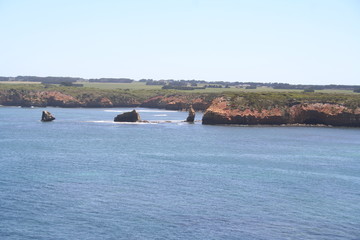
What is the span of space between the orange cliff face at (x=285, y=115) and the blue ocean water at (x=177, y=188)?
26448 mm

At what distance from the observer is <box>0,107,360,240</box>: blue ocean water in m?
38.4

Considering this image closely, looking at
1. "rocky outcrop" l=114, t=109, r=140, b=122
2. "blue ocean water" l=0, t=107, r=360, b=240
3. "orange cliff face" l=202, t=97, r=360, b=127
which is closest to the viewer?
"blue ocean water" l=0, t=107, r=360, b=240

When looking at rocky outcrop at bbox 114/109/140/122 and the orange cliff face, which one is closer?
the orange cliff face

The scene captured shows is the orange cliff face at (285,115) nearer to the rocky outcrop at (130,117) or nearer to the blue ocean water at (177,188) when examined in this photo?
the rocky outcrop at (130,117)

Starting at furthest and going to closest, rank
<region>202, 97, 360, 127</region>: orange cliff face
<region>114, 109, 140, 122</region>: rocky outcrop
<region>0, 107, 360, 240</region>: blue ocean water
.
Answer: <region>114, 109, 140, 122</region>: rocky outcrop
<region>202, 97, 360, 127</region>: orange cliff face
<region>0, 107, 360, 240</region>: blue ocean water

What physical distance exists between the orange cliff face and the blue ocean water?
26.4 m

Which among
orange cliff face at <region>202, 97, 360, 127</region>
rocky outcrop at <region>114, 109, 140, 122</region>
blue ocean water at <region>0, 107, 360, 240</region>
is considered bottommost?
blue ocean water at <region>0, 107, 360, 240</region>

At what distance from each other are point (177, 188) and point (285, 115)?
74.1m

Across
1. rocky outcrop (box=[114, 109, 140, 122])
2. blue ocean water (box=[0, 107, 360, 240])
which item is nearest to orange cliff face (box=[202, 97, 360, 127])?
rocky outcrop (box=[114, 109, 140, 122])

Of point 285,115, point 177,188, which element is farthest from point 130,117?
point 177,188

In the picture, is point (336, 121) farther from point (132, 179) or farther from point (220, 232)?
point (220, 232)

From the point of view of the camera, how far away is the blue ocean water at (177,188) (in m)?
38.4

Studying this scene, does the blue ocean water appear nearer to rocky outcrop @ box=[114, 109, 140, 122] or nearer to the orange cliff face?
the orange cliff face

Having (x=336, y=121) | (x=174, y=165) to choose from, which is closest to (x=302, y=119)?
(x=336, y=121)
